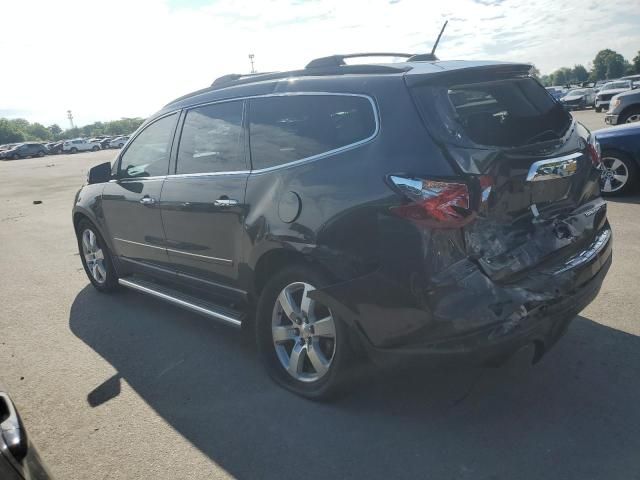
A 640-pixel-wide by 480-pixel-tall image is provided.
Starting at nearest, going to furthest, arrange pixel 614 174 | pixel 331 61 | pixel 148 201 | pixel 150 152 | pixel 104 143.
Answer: pixel 331 61
pixel 148 201
pixel 150 152
pixel 614 174
pixel 104 143

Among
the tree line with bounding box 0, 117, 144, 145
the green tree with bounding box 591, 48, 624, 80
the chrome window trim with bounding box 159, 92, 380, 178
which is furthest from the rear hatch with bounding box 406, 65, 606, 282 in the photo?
the green tree with bounding box 591, 48, 624, 80

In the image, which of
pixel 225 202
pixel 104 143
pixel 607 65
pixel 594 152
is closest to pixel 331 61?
pixel 225 202

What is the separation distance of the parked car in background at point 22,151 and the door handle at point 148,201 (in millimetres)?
59834

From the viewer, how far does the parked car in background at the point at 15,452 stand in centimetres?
165

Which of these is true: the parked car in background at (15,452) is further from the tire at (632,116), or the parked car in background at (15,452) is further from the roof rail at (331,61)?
the tire at (632,116)

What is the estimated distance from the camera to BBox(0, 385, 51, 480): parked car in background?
1651mm

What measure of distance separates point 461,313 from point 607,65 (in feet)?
516

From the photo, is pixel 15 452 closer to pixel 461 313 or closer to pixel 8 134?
pixel 461 313

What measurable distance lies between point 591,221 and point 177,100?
3.27 meters

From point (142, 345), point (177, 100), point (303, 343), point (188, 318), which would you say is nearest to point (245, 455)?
point (303, 343)

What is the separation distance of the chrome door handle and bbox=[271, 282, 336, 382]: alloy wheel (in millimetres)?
715

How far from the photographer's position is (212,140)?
4.04m

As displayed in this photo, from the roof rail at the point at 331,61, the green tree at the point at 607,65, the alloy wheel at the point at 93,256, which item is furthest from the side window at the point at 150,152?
the green tree at the point at 607,65

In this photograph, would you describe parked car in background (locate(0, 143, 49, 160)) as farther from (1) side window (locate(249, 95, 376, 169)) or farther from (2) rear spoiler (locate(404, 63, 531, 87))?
(2) rear spoiler (locate(404, 63, 531, 87))
